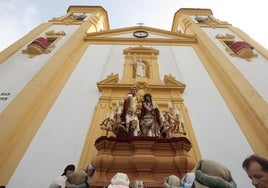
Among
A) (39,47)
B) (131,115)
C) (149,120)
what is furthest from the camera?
(39,47)

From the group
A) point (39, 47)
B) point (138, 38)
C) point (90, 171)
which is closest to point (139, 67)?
point (138, 38)

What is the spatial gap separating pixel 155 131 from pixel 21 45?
7681 millimetres

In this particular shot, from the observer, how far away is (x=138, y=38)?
11.8 meters

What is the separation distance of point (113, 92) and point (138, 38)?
5023 millimetres

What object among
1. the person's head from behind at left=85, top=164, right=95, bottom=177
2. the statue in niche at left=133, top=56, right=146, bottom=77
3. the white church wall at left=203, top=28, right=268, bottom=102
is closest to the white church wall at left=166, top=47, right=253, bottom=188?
the white church wall at left=203, top=28, right=268, bottom=102

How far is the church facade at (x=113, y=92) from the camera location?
5.48 metres

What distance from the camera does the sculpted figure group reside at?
532cm

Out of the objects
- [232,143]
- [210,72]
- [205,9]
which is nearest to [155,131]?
[232,143]

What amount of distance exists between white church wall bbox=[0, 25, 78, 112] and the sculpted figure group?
323 centimetres

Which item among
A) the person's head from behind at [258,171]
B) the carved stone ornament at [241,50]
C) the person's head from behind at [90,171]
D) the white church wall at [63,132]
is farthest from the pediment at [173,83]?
the person's head from behind at [258,171]

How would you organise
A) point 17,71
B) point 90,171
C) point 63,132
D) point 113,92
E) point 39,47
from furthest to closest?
point 39,47 → point 17,71 → point 113,92 → point 63,132 → point 90,171

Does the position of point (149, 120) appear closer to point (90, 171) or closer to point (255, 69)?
point (90, 171)

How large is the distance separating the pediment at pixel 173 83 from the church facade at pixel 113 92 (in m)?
0.03

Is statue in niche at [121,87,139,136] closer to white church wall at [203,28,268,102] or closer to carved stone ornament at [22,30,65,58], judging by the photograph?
white church wall at [203,28,268,102]
